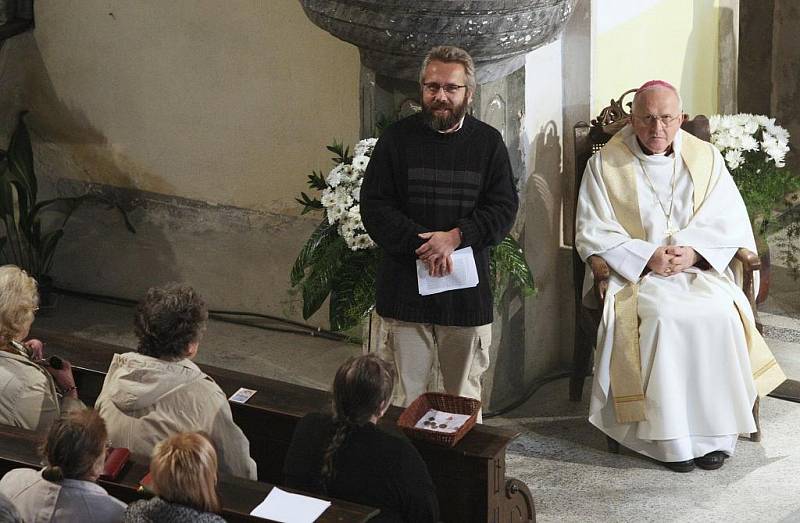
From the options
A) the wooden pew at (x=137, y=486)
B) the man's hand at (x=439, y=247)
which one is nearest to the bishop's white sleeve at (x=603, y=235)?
the man's hand at (x=439, y=247)

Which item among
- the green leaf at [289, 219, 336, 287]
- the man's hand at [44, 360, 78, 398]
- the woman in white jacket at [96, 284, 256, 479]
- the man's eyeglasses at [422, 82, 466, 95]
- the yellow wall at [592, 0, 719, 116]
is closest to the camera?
the woman in white jacket at [96, 284, 256, 479]

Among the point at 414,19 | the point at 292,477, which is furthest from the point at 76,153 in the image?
the point at 292,477

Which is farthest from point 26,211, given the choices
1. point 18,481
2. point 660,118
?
point 18,481

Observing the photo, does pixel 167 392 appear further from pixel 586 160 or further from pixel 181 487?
pixel 586 160

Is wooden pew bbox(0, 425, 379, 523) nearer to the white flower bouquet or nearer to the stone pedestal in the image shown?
the stone pedestal

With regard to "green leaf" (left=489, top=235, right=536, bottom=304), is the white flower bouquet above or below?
above

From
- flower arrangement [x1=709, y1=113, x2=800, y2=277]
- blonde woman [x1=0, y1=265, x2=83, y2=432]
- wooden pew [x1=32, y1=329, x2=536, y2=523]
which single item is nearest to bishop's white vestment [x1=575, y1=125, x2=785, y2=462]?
flower arrangement [x1=709, y1=113, x2=800, y2=277]

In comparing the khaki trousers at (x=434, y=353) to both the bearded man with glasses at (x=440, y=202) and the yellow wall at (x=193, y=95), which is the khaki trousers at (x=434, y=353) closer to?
the bearded man with glasses at (x=440, y=202)

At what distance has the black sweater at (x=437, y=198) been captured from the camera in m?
5.15

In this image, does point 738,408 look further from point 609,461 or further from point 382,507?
point 382,507

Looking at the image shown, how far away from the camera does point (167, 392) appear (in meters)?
4.12

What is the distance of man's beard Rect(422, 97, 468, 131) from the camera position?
Answer: 16.6 feet

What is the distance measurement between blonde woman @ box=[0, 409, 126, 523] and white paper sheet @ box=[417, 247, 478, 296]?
1774mm

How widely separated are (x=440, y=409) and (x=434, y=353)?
81cm
